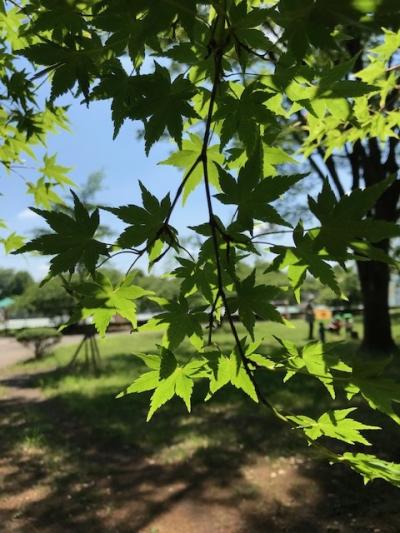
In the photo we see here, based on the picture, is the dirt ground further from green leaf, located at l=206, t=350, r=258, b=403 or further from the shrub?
the shrub

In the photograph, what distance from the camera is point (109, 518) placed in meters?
4.07

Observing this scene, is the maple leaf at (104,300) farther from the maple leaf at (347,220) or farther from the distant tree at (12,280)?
the distant tree at (12,280)

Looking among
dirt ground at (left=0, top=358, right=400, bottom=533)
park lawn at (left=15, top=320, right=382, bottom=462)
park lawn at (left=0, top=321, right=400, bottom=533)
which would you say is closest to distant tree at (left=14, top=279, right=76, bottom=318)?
park lawn at (left=15, top=320, right=382, bottom=462)

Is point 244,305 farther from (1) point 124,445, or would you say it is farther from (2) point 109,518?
(1) point 124,445

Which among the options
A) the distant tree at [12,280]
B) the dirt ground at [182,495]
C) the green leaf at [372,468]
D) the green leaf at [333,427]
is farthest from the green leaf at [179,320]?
the distant tree at [12,280]

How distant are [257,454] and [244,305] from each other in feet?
15.6

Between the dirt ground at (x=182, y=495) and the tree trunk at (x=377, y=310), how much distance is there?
711 centimetres

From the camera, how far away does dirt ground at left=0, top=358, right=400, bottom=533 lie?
12.7ft

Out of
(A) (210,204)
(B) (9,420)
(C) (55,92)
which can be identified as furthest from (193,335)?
(B) (9,420)

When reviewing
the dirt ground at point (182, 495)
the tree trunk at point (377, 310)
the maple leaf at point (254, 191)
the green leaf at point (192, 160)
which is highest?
the green leaf at point (192, 160)

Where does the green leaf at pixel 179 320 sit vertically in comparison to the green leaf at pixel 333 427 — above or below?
above

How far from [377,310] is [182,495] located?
28.2 feet

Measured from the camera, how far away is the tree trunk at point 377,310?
11.4m

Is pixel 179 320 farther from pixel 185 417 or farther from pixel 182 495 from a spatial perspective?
pixel 185 417
